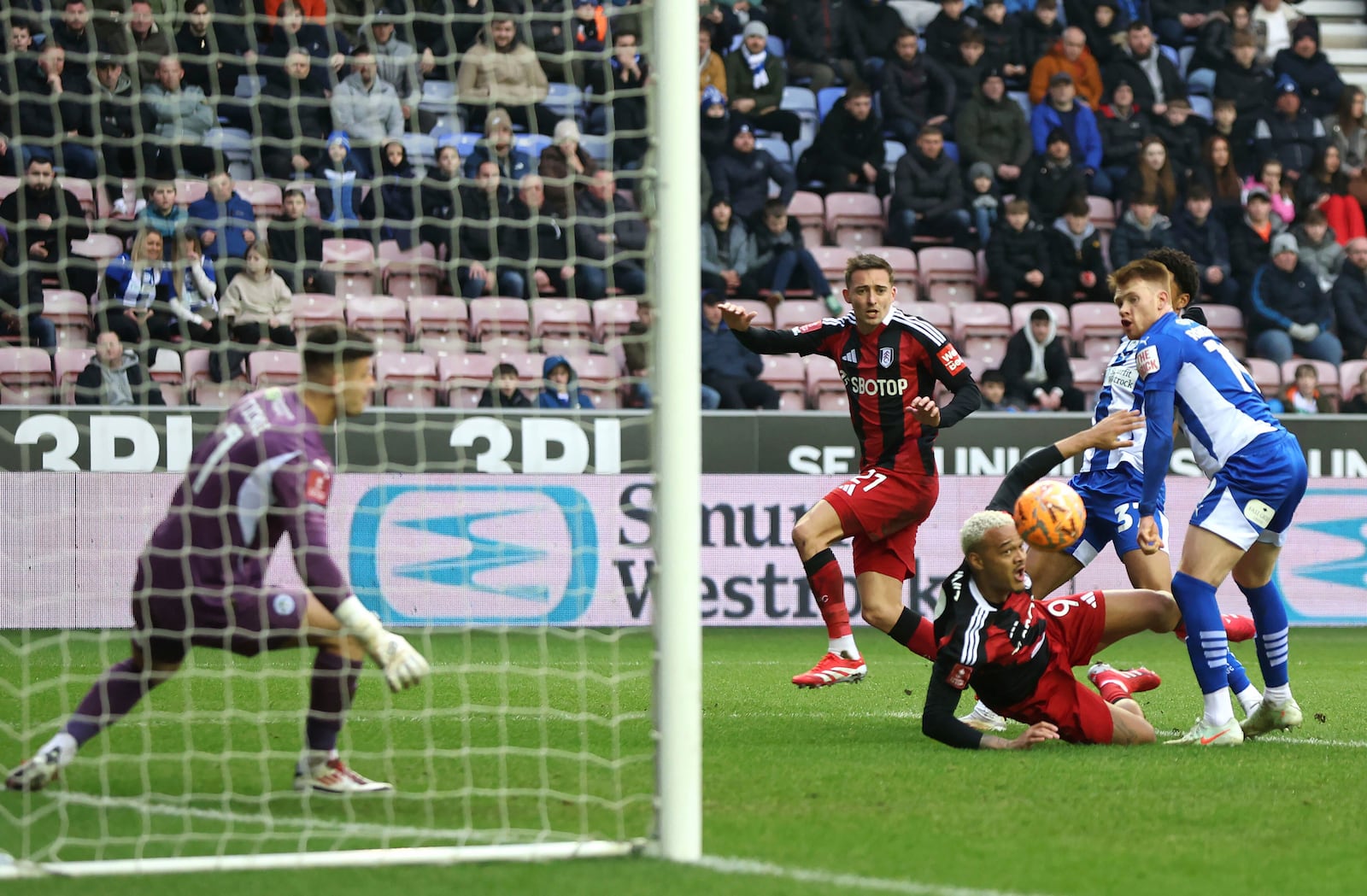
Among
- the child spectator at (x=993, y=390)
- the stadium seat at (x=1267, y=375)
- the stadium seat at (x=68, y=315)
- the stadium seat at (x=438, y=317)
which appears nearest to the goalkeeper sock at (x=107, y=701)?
the stadium seat at (x=68, y=315)

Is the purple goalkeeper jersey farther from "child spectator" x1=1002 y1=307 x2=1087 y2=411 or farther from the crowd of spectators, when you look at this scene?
"child spectator" x1=1002 y1=307 x2=1087 y2=411

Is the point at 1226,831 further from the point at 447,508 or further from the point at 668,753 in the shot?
the point at 447,508

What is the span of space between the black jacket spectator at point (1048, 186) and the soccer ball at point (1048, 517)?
967 centimetres

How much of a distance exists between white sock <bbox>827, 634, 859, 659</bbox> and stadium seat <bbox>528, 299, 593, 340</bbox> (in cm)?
461

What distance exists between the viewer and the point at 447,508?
1148cm

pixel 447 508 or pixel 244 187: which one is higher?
pixel 244 187

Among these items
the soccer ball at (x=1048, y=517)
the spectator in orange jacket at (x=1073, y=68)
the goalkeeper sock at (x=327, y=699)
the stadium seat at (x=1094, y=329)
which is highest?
the spectator in orange jacket at (x=1073, y=68)

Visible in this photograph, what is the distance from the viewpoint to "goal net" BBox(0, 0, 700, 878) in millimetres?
5766

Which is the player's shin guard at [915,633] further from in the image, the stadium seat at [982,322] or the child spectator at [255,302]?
the stadium seat at [982,322]

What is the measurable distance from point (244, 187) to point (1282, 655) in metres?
6.29

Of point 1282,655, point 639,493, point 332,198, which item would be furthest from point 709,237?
point 1282,655

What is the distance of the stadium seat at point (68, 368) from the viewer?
1037cm

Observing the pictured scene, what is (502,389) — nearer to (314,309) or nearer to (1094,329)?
(314,309)

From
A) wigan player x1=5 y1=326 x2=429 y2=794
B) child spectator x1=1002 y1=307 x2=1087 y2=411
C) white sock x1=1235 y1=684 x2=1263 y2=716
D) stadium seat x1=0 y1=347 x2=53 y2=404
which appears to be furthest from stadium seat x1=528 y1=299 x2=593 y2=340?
wigan player x1=5 y1=326 x2=429 y2=794
